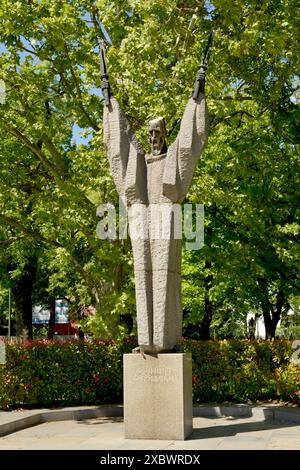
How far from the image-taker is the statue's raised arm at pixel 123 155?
1030cm

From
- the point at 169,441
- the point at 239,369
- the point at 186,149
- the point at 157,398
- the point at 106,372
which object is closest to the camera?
the point at 169,441

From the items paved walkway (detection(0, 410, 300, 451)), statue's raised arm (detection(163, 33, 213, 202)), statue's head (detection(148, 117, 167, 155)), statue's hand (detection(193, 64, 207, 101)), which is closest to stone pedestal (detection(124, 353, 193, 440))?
paved walkway (detection(0, 410, 300, 451))

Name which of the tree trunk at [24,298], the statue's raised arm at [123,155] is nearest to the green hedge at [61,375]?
the statue's raised arm at [123,155]

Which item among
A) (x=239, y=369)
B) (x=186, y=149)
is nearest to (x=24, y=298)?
(x=239, y=369)

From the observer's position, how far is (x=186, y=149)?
1003cm

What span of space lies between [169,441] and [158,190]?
3939 mm

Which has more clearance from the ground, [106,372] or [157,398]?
[157,398]

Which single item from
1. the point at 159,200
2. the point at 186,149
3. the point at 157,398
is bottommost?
the point at 157,398

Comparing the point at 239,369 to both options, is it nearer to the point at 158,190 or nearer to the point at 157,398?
the point at 157,398

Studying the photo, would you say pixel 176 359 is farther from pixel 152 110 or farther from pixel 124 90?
pixel 124 90

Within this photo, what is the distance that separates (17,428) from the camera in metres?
11.6

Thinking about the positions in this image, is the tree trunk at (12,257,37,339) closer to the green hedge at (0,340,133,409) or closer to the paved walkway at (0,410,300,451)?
the green hedge at (0,340,133,409)

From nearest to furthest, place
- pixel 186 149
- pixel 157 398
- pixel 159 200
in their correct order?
pixel 157 398
pixel 186 149
pixel 159 200

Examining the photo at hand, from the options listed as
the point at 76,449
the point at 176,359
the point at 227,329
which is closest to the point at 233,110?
the point at 176,359
